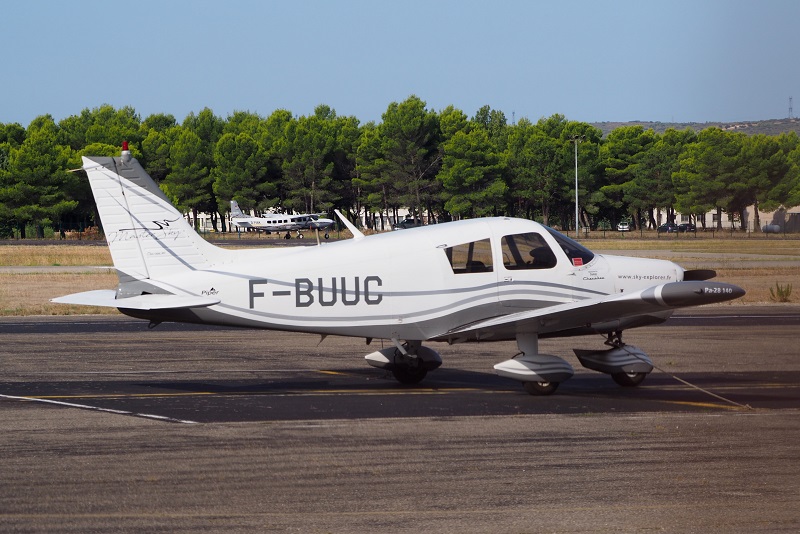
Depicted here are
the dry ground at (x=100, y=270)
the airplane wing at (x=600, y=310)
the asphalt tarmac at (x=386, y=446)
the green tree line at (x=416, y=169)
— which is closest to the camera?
the asphalt tarmac at (x=386, y=446)

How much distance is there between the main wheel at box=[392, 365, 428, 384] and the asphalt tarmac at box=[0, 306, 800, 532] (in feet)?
1.00

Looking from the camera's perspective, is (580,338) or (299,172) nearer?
(580,338)

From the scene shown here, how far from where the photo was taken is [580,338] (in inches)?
872

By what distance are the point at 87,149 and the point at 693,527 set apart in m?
123

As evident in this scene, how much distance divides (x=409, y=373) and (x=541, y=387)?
7.55ft

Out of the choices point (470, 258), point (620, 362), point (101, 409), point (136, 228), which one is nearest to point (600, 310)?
point (620, 362)

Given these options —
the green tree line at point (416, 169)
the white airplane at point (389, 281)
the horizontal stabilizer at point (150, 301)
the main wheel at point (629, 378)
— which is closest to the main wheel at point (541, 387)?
the white airplane at point (389, 281)

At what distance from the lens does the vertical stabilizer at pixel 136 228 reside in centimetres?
1510

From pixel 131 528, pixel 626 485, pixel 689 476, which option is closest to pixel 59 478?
pixel 131 528

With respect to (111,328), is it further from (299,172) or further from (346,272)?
(299,172)

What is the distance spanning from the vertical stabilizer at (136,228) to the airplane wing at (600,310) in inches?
153

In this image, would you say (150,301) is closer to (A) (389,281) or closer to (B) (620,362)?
(A) (389,281)

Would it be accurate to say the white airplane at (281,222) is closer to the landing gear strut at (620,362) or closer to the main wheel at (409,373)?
the main wheel at (409,373)

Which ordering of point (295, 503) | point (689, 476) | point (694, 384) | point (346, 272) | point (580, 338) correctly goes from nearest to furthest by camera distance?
point (295, 503)
point (689, 476)
point (346, 272)
point (694, 384)
point (580, 338)
